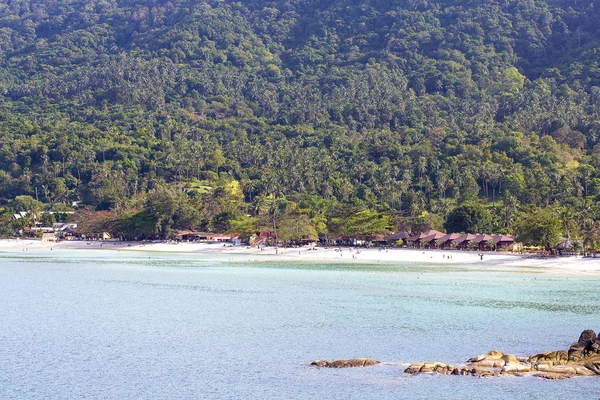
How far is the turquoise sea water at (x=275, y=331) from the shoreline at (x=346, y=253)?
8166 millimetres

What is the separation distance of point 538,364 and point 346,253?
69247mm

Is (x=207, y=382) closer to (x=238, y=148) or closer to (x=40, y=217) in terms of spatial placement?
(x=40, y=217)

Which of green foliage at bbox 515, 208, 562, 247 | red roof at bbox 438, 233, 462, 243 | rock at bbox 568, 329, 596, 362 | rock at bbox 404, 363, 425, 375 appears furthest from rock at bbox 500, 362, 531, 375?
red roof at bbox 438, 233, 462, 243

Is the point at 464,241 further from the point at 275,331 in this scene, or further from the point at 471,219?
the point at 275,331

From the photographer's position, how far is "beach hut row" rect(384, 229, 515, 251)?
309 feet

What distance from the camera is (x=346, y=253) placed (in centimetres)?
9788

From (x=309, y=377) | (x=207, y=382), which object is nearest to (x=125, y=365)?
(x=207, y=382)

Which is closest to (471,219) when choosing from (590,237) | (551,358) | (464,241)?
(464,241)

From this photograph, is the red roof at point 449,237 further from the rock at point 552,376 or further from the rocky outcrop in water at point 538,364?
the rock at point 552,376

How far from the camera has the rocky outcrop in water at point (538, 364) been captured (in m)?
27.9

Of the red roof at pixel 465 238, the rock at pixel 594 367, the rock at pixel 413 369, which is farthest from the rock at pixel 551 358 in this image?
the red roof at pixel 465 238

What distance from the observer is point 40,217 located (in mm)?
Result: 136625

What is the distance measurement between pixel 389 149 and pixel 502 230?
62.9m

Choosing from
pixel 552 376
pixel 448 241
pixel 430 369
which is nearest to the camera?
pixel 552 376
